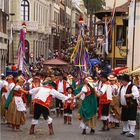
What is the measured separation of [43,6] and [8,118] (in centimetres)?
5913

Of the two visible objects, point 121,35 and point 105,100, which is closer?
point 105,100

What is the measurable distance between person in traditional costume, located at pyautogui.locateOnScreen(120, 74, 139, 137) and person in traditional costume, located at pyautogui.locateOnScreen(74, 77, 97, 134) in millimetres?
818

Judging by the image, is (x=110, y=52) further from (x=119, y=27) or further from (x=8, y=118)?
(x=8, y=118)

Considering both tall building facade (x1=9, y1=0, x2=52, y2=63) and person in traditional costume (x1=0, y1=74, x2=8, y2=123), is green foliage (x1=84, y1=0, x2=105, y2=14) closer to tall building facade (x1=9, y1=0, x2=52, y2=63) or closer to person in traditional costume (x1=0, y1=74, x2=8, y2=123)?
tall building facade (x1=9, y1=0, x2=52, y2=63)

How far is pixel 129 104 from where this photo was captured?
16500 mm

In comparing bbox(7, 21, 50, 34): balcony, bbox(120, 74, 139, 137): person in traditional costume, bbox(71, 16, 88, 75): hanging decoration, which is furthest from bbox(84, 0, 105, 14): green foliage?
bbox(120, 74, 139, 137): person in traditional costume

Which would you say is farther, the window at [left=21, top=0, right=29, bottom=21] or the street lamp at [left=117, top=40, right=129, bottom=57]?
the window at [left=21, top=0, right=29, bottom=21]

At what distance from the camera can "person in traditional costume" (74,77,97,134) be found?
54.4ft

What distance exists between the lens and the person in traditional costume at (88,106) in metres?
16.6

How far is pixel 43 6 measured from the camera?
75875mm

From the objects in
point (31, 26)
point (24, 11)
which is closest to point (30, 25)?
point (31, 26)

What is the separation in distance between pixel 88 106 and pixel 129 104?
3.76 feet

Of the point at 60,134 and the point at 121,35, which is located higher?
the point at 121,35

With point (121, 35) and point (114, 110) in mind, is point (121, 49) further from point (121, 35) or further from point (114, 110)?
point (114, 110)
